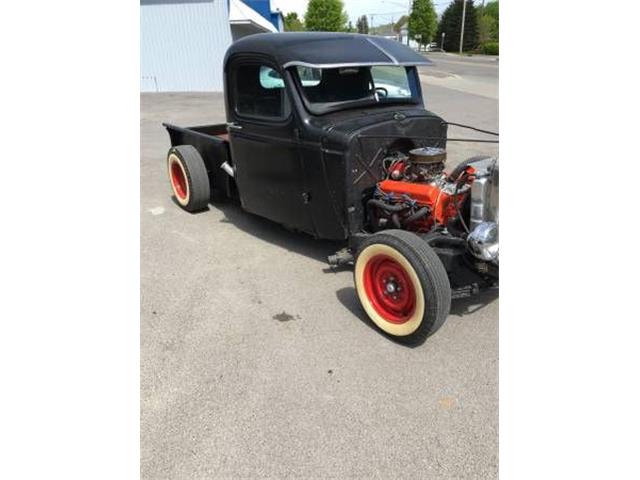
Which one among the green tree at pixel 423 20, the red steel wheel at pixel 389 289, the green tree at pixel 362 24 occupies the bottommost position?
the red steel wheel at pixel 389 289

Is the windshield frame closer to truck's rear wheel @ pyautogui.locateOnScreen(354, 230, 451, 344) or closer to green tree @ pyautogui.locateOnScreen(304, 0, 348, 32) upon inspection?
truck's rear wheel @ pyautogui.locateOnScreen(354, 230, 451, 344)

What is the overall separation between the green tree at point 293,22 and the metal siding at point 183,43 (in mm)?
44827

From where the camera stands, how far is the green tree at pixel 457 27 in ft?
202

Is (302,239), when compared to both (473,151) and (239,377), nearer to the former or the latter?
(239,377)

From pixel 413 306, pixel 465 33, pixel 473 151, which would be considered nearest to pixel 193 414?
pixel 413 306

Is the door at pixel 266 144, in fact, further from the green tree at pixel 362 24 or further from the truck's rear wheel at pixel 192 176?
the green tree at pixel 362 24

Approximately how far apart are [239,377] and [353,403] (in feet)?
2.42

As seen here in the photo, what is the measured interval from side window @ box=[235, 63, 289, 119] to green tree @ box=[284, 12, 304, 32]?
62812 millimetres

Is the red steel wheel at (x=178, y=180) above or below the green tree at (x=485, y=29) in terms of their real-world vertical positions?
below

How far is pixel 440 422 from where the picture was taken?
2.65 meters

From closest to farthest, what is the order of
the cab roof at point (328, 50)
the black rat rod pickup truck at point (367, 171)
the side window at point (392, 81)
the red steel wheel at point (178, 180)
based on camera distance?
the black rat rod pickup truck at point (367, 171) → the cab roof at point (328, 50) → the side window at point (392, 81) → the red steel wheel at point (178, 180)

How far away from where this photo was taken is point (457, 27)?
64.5 meters

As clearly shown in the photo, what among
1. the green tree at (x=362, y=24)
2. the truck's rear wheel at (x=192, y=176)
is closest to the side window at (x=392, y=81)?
the truck's rear wheel at (x=192, y=176)

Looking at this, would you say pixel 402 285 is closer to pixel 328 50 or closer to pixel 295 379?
pixel 295 379
